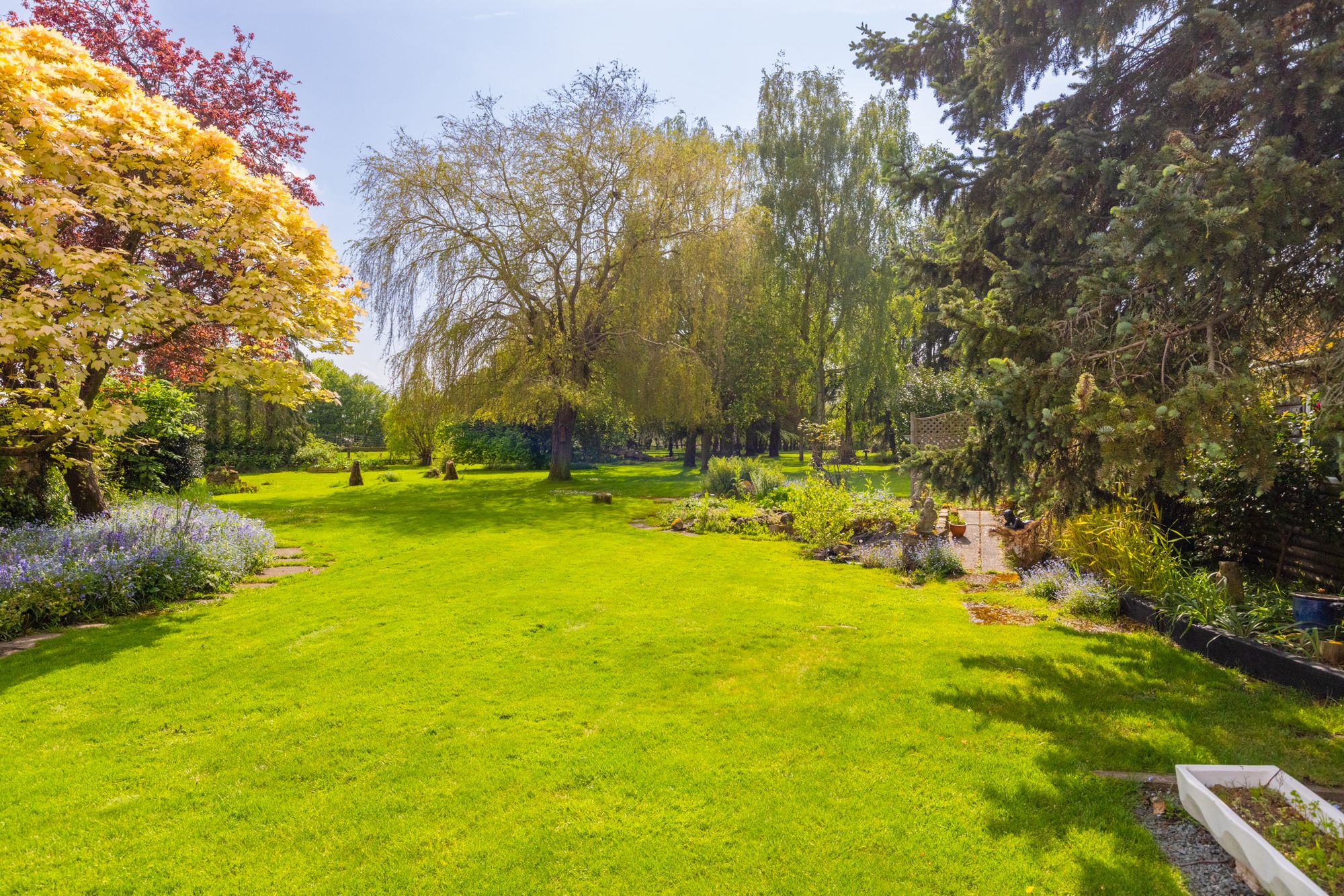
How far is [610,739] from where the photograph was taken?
11.9 feet

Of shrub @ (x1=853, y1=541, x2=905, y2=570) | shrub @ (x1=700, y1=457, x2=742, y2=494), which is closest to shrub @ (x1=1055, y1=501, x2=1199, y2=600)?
shrub @ (x1=853, y1=541, x2=905, y2=570)

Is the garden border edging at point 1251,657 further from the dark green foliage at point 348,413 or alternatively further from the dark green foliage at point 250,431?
the dark green foliage at point 348,413

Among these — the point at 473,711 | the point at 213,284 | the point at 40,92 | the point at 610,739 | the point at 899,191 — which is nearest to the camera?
the point at 610,739

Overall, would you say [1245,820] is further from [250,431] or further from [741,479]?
[250,431]

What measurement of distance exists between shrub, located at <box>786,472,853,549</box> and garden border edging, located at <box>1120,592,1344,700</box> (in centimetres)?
449

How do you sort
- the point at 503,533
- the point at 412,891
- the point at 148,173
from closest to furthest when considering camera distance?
the point at 412,891
the point at 148,173
the point at 503,533

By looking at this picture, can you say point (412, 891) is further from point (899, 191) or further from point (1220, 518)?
point (1220, 518)

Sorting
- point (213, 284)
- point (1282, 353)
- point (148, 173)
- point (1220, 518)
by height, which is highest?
point (148, 173)

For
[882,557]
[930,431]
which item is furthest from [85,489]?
[930,431]

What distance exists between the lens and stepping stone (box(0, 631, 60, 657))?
5062mm

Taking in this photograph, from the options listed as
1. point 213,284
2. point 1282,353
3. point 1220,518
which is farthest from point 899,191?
point 213,284

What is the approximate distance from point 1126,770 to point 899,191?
16.9 feet

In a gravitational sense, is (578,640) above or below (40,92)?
below

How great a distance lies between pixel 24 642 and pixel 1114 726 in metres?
8.34
